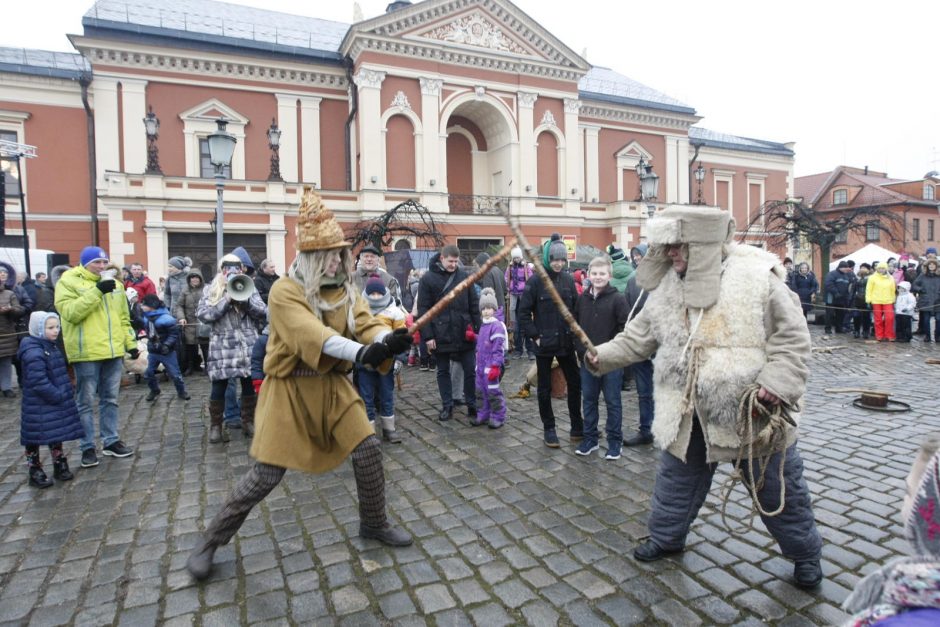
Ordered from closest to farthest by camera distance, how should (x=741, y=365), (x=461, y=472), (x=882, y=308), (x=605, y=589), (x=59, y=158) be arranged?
(x=741, y=365)
(x=605, y=589)
(x=461, y=472)
(x=882, y=308)
(x=59, y=158)

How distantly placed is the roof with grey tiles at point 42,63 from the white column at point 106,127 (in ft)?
5.62

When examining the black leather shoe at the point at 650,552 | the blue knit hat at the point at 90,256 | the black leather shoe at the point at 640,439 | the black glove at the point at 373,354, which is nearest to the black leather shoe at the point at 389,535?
the black glove at the point at 373,354

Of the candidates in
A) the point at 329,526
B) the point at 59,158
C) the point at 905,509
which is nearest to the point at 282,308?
the point at 329,526

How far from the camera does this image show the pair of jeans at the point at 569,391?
5.64 metres

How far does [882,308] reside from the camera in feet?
43.7

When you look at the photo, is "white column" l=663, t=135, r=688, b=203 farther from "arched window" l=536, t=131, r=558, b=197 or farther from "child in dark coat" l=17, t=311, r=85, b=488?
"child in dark coat" l=17, t=311, r=85, b=488

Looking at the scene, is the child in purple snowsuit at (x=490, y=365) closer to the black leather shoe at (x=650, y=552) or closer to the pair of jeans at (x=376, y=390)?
the pair of jeans at (x=376, y=390)

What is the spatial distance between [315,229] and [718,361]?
2.33 metres

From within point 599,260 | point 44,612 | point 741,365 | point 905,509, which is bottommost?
point 44,612

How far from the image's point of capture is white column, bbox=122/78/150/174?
21609mm

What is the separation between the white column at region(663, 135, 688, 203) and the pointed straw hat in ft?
103

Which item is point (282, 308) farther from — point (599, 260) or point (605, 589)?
point (599, 260)

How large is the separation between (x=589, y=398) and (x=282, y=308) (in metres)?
3.13

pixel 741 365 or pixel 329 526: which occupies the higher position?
pixel 741 365
